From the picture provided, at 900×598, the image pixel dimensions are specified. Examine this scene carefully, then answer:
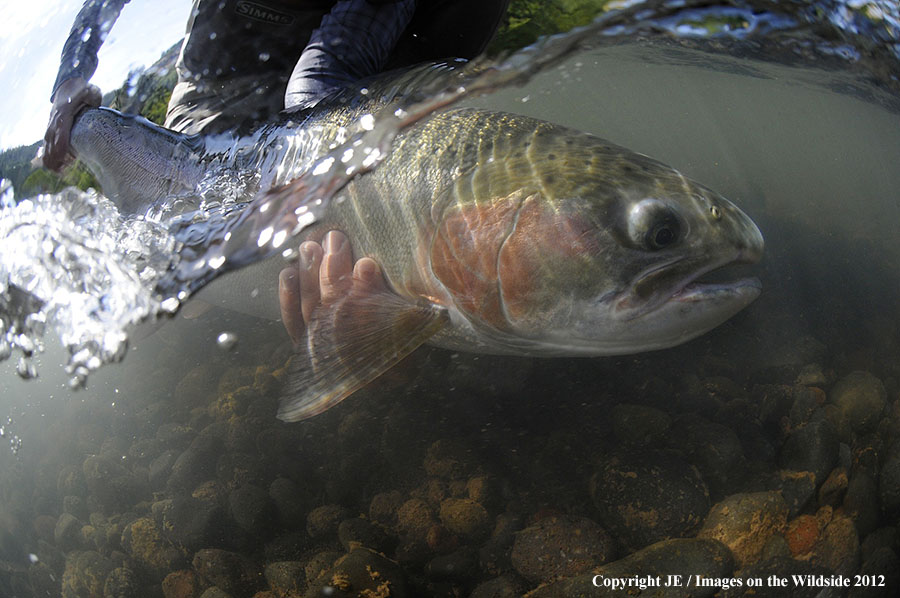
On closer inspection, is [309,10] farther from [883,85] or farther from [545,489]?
[883,85]

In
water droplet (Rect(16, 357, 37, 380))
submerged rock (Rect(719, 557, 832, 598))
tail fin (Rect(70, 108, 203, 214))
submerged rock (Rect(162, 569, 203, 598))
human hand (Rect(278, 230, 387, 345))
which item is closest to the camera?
submerged rock (Rect(719, 557, 832, 598))

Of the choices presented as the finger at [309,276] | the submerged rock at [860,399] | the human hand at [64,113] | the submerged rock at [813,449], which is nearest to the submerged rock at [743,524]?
the submerged rock at [813,449]

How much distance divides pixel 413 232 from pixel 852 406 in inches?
54.6

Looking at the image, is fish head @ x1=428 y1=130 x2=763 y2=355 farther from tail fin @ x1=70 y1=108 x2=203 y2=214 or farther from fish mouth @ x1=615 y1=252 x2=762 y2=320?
tail fin @ x1=70 y1=108 x2=203 y2=214

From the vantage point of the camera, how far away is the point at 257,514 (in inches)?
62.4

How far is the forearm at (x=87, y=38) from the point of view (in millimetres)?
1828

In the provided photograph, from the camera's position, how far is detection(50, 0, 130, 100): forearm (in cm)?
183

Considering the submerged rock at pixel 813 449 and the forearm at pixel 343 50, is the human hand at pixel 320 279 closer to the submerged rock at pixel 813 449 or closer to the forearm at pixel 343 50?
the forearm at pixel 343 50

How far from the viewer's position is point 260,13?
173 cm

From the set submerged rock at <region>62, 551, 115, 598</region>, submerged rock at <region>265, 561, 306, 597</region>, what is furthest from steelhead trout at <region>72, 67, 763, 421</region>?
submerged rock at <region>62, 551, 115, 598</region>

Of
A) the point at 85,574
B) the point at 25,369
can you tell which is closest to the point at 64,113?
the point at 25,369

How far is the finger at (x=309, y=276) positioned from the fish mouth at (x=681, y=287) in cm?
81

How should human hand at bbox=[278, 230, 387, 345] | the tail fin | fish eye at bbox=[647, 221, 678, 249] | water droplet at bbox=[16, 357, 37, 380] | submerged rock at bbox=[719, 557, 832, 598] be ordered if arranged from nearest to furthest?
1. fish eye at bbox=[647, 221, 678, 249]
2. submerged rock at bbox=[719, 557, 832, 598]
3. human hand at bbox=[278, 230, 387, 345]
4. the tail fin
5. water droplet at bbox=[16, 357, 37, 380]

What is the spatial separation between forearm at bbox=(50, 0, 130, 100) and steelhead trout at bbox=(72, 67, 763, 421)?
20 centimetres
